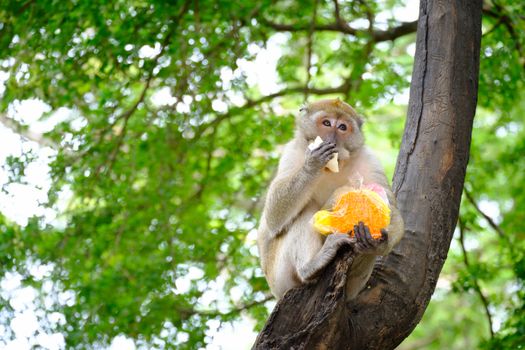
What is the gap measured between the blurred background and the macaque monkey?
6.29 feet

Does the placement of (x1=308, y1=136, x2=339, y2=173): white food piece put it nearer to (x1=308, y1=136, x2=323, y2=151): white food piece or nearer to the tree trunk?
(x1=308, y1=136, x2=323, y2=151): white food piece

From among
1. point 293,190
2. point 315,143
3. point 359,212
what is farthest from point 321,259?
point 315,143

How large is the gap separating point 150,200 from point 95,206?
0.58 metres

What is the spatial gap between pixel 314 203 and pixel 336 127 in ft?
1.88

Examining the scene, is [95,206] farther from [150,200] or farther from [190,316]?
[190,316]

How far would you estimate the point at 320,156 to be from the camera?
5.14 m

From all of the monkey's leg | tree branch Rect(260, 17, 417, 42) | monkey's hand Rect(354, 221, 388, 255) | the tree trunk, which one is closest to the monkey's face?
the tree trunk

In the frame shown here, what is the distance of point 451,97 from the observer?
538 cm

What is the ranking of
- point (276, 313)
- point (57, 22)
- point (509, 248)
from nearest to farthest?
1. point (276, 313)
2. point (57, 22)
3. point (509, 248)

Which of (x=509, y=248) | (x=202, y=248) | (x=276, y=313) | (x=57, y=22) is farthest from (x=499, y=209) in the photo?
(x=276, y=313)

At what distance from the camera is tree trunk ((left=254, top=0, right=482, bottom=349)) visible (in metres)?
4.27

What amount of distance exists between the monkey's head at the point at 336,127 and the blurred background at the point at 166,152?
187 centimetres

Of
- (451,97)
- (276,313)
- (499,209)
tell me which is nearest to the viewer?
(276,313)

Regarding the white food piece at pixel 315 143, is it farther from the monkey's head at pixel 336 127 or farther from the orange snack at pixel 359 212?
the orange snack at pixel 359 212
